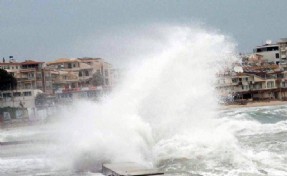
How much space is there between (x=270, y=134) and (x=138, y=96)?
24.8 feet

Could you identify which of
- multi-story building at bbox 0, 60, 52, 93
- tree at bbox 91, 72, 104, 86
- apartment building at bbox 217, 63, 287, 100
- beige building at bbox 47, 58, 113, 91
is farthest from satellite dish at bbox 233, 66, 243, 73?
multi-story building at bbox 0, 60, 52, 93

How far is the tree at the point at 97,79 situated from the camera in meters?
73.6

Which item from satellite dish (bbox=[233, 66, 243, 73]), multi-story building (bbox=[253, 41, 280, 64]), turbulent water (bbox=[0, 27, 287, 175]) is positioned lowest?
turbulent water (bbox=[0, 27, 287, 175])

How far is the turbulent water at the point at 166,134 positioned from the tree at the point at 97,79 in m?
47.9

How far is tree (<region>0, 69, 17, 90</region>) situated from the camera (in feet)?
221

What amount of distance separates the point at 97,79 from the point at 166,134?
5448 centimetres

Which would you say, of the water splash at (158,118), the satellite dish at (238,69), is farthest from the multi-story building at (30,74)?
the water splash at (158,118)

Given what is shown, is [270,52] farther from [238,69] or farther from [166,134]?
[166,134]

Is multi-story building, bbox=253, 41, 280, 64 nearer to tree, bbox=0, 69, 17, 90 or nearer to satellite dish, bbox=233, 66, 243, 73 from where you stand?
satellite dish, bbox=233, 66, 243, 73

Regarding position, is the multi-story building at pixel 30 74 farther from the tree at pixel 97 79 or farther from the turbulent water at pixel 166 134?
the turbulent water at pixel 166 134

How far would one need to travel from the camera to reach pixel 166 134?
2080 centimetres

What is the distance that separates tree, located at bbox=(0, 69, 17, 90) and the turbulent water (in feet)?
147

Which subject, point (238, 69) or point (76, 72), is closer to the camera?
point (76, 72)

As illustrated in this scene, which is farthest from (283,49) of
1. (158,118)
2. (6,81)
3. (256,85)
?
(158,118)
